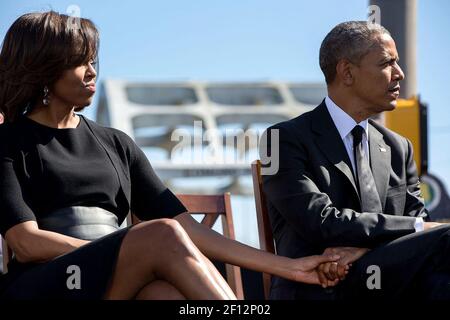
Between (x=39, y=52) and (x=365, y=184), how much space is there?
1357 mm

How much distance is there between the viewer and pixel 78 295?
325cm

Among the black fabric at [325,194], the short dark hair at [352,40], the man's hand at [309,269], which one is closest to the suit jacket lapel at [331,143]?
the black fabric at [325,194]

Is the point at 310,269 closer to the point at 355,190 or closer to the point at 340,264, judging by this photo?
the point at 340,264

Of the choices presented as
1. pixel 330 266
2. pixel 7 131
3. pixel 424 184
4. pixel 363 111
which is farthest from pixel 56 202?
pixel 424 184

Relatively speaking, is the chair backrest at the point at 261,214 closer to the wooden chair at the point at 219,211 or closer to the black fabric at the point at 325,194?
the black fabric at the point at 325,194

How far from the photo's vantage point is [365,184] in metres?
4.03

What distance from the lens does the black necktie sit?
4.00m

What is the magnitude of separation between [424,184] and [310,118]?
16.9 feet

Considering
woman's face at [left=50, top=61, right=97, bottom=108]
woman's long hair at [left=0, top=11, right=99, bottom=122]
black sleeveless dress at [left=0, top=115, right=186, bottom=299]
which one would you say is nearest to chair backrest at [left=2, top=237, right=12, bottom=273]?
black sleeveless dress at [left=0, top=115, right=186, bottom=299]

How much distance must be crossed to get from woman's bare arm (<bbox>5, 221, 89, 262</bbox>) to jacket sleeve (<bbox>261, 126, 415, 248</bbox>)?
0.86 meters

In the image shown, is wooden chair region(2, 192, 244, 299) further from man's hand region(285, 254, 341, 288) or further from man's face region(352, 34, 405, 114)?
man's hand region(285, 254, 341, 288)

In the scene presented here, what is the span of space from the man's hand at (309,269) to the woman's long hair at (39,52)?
107 cm

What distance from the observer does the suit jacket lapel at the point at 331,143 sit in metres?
4.03
